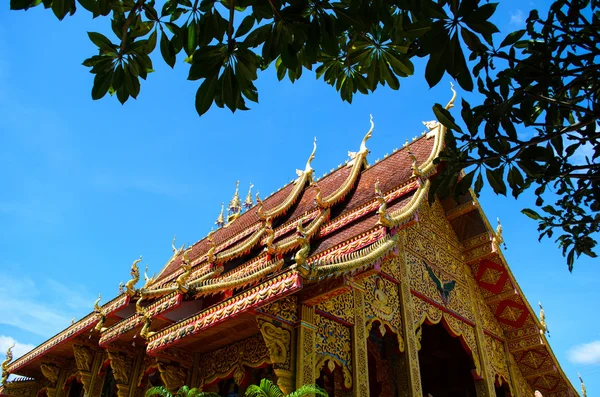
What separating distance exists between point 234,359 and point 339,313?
54.7 inches

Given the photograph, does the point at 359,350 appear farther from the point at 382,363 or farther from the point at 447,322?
the point at 382,363

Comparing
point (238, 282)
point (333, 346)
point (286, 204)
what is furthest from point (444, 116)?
point (286, 204)

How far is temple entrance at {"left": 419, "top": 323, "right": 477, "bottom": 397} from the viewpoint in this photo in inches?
342

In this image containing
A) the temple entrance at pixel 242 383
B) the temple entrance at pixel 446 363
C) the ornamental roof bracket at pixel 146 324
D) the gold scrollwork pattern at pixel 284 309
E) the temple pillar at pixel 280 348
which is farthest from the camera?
the temple entrance at pixel 446 363

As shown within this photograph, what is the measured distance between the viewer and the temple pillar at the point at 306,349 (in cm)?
498

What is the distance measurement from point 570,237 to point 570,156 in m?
0.48

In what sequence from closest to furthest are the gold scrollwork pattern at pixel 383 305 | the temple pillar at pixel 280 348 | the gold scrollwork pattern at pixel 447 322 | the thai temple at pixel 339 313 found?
the temple pillar at pixel 280 348, the thai temple at pixel 339 313, the gold scrollwork pattern at pixel 383 305, the gold scrollwork pattern at pixel 447 322

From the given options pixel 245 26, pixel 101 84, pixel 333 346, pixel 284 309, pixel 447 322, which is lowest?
pixel 101 84

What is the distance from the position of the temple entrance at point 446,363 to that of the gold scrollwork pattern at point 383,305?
218 centimetres

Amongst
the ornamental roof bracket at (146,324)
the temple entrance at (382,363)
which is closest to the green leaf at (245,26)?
the ornamental roof bracket at (146,324)

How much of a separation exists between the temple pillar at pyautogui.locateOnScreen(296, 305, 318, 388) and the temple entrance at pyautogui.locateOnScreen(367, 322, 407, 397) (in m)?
3.00

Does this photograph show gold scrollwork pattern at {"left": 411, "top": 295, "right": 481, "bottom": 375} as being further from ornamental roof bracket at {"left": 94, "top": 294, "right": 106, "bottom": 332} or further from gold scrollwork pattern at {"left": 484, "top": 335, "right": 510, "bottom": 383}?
ornamental roof bracket at {"left": 94, "top": 294, "right": 106, "bottom": 332}

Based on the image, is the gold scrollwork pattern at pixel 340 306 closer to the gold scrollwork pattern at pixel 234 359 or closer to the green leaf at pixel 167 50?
the gold scrollwork pattern at pixel 234 359

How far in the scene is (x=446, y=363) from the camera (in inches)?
358
